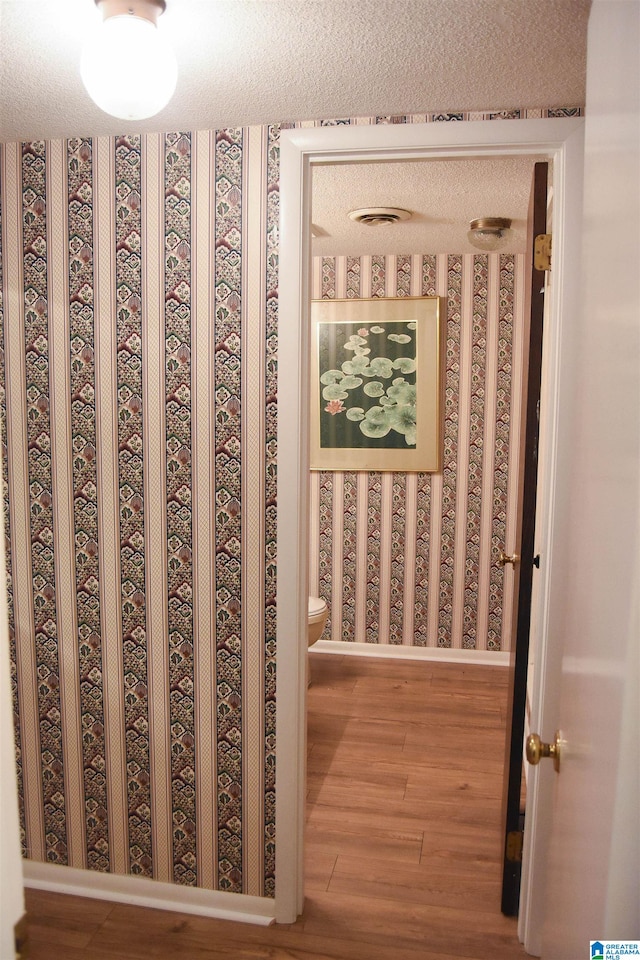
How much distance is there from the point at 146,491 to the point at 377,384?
2438mm

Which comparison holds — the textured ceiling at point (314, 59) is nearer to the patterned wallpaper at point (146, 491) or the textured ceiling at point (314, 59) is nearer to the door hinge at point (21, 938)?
the patterned wallpaper at point (146, 491)

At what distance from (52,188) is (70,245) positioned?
0.60 ft

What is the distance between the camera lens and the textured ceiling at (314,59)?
4.88 ft

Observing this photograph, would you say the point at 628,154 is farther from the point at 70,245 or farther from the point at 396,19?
the point at 70,245

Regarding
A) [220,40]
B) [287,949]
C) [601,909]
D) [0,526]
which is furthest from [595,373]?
[287,949]

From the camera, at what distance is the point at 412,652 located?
4.47 metres

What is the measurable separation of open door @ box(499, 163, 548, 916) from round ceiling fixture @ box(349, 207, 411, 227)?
1.10 metres

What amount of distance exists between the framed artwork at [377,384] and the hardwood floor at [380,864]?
1.49 m

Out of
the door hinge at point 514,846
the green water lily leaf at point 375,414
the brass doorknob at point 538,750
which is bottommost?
the door hinge at point 514,846

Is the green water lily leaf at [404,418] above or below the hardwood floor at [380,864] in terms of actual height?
above

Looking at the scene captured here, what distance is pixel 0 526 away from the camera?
0.62 meters

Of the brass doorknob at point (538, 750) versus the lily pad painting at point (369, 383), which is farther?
the lily pad painting at point (369, 383)

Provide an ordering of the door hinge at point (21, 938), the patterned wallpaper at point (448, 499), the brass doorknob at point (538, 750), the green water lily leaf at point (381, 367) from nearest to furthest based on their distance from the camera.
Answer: the door hinge at point (21, 938) < the brass doorknob at point (538, 750) < the patterned wallpaper at point (448, 499) < the green water lily leaf at point (381, 367)

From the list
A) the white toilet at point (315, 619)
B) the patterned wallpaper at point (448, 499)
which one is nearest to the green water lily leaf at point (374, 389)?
the patterned wallpaper at point (448, 499)
